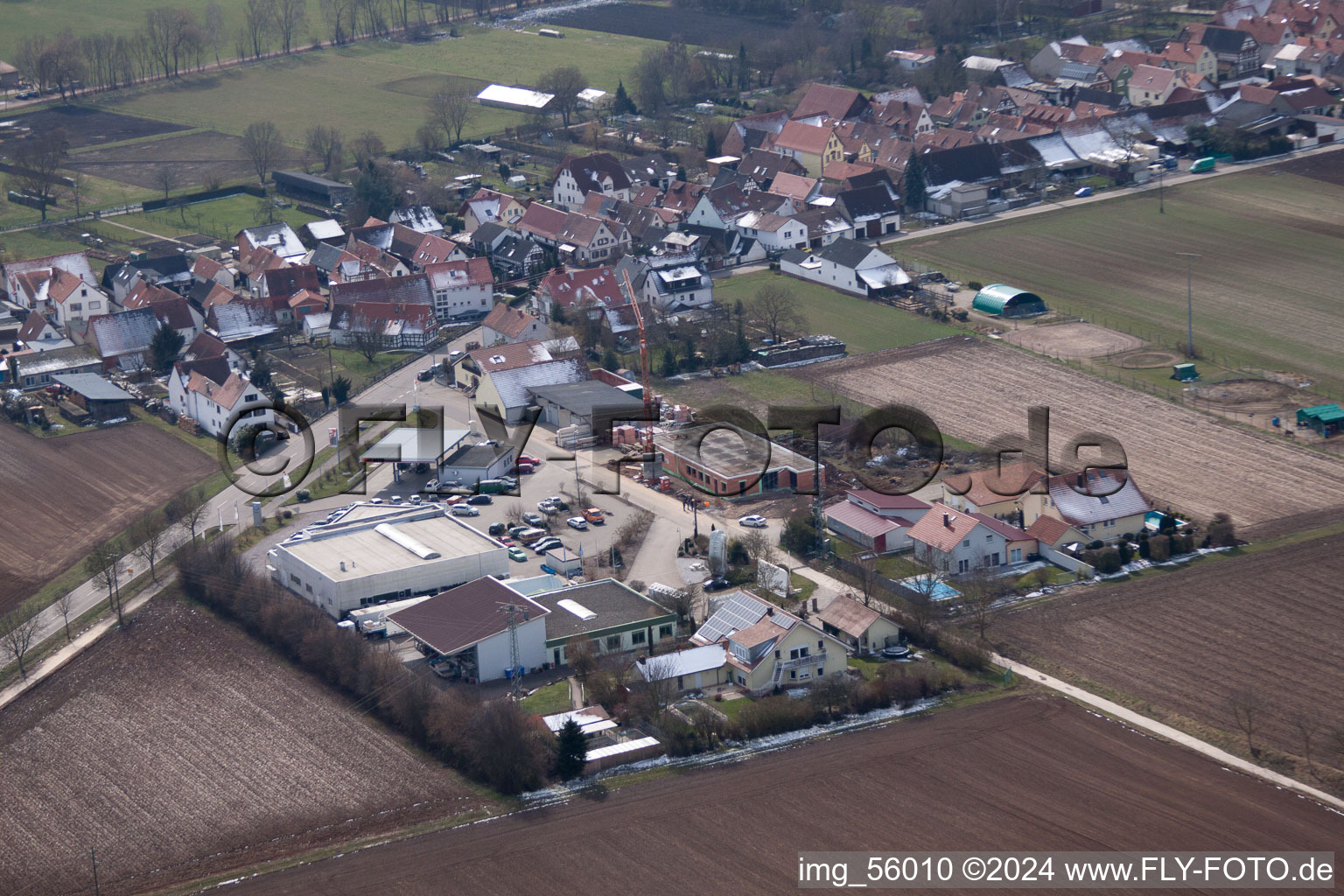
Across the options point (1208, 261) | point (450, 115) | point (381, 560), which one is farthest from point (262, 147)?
point (381, 560)

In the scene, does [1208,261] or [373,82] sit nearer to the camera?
[1208,261]

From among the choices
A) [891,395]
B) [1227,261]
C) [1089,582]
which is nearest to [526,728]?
[1089,582]

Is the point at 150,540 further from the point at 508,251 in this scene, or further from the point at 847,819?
the point at 508,251

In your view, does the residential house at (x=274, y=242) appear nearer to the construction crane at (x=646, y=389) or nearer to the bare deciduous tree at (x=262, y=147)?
the bare deciduous tree at (x=262, y=147)

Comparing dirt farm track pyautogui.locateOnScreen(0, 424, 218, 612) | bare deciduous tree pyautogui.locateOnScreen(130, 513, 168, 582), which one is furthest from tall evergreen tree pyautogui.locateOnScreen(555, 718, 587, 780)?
dirt farm track pyautogui.locateOnScreen(0, 424, 218, 612)

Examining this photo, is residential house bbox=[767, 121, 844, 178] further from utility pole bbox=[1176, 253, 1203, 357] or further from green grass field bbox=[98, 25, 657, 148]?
utility pole bbox=[1176, 253, 1203, 357]

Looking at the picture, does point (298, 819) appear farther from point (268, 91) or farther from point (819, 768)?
point (268, 91)

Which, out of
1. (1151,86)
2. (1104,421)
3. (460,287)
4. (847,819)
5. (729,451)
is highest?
(1151,86)
